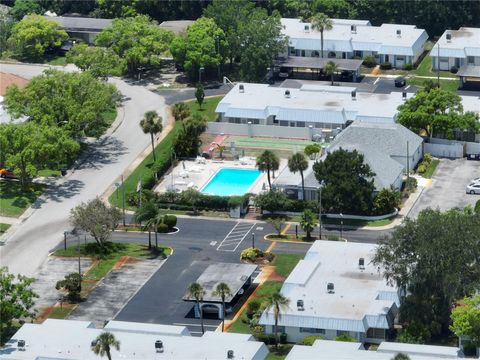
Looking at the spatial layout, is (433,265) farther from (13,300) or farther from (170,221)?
(170,221)

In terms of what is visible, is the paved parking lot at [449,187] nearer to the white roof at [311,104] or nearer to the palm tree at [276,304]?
the white roof at [311,104]

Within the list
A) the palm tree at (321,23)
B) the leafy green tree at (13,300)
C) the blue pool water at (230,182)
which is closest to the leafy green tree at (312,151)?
the blue pool water at (230,182)

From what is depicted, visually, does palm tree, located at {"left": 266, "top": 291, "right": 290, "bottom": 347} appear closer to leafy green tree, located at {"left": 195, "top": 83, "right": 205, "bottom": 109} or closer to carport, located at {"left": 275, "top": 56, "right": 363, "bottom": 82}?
leafy green tree, located at {"left": 195, "top": 83, "right": 205, "bottom": 109}

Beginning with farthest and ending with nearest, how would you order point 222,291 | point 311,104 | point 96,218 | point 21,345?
point 311,104, point 96,218, point 222,291, point 21,345

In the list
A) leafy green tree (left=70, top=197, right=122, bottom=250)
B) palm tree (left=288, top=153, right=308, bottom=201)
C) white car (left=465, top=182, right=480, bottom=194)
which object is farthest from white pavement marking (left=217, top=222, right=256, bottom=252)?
white car (left=465, top=182, right=480, bottom=194)

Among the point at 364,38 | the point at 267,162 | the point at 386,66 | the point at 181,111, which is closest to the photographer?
the point at 267,162

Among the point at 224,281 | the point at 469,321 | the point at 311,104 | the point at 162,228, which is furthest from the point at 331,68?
the point at 469,321
